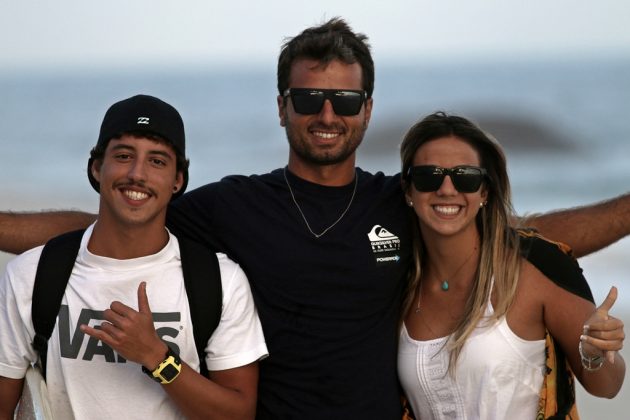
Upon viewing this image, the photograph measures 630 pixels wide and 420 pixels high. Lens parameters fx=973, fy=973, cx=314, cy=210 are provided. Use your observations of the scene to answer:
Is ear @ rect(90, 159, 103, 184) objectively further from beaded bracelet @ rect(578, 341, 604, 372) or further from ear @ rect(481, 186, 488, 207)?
beaded bracelet @ rect(578, 341, 604, 372)

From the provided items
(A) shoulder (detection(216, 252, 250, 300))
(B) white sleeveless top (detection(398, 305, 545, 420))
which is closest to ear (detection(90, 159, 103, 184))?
(A) shoulder (detection(216, 252, 250, 300))

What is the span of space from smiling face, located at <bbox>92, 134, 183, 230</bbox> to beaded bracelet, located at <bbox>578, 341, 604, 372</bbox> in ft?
4.92

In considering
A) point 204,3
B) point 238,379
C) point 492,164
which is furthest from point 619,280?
point 204,3

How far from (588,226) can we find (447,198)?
0.76 metres

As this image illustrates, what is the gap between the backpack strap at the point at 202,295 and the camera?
326 cm

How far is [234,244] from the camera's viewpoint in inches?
143

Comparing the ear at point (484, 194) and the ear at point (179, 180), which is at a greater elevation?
the ear at point (179, 180)

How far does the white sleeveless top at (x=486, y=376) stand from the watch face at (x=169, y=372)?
38.4 inches

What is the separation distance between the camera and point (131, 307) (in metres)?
3.25

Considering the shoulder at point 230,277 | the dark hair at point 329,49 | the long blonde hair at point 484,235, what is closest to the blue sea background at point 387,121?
the long blonde hair at point 484,235

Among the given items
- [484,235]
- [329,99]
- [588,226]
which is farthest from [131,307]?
[588,226]

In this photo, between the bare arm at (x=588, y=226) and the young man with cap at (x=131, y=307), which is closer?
the young man with cap at (x=131, y=307)

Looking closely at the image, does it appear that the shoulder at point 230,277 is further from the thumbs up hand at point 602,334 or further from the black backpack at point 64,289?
the thumbs up hand at point 602,334

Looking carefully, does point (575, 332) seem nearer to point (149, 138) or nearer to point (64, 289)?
point (149, 138)
